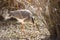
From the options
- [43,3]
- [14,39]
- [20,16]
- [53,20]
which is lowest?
[14,39]

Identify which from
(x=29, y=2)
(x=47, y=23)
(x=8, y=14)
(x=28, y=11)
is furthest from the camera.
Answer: (x=8, y=14)

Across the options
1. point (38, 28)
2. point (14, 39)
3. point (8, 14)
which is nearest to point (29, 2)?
point (38, 28)

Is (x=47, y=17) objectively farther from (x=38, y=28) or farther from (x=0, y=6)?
(x=0, y=6)

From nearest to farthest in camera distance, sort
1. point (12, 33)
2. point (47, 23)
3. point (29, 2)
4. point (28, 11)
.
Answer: point (47, 23), point (29, 2), point (12, 33), point (28, 11)

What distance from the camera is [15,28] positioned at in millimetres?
3369

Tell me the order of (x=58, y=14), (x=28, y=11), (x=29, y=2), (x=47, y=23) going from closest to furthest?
(x=58, y=14)
(x=47, y=23)
(x=29, y=2)
(x=28, y=11)

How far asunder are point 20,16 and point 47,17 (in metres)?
0.91

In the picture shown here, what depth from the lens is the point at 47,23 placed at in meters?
2.59

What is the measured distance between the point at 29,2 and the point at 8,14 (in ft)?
2.85

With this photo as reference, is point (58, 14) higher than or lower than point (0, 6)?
higher

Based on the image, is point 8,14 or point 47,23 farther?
point 8,14

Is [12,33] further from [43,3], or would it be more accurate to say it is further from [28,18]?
[43,3]

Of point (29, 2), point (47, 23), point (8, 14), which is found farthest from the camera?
point (8, 14)

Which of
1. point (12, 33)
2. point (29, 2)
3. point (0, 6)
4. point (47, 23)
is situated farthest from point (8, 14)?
point (47, 23)
